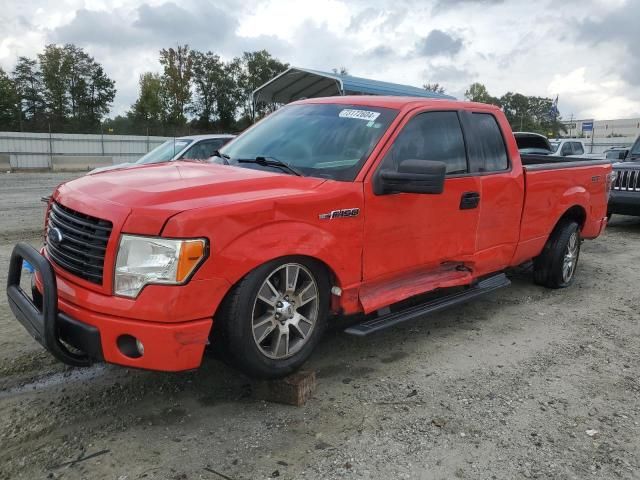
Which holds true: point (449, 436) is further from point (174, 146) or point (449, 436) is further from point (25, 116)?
point (25, 116)

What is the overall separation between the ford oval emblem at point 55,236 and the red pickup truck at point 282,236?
25 mm

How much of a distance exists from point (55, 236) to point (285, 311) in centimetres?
142

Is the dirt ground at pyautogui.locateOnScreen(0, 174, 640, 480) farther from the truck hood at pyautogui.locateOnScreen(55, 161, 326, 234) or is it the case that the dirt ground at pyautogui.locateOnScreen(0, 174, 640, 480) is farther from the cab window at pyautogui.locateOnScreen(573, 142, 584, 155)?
the cab window at pyautogui.locateOnScreen(573, 142, 584, 155)

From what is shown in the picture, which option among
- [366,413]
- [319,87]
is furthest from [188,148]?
[319,87]

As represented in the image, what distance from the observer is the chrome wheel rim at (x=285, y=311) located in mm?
3213

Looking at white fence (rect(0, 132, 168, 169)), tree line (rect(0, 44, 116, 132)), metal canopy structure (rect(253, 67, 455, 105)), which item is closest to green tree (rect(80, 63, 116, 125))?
tree line (rect(0, 44, 116, 132))

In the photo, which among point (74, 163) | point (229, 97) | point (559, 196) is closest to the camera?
point (559, 196)

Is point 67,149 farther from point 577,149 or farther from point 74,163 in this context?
point 577,149

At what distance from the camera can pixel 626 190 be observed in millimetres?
9945

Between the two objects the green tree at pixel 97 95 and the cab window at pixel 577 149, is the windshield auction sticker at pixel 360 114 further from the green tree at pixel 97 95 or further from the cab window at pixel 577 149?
the green tree at pixel 97 95

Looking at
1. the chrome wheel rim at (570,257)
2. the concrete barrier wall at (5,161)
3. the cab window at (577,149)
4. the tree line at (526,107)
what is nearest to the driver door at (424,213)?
the chrome wheel rim at (570,257)

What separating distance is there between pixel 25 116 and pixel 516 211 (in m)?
52.8

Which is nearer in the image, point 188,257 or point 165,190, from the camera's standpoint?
point 188,257

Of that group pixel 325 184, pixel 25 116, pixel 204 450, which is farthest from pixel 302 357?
pixel 25 116
